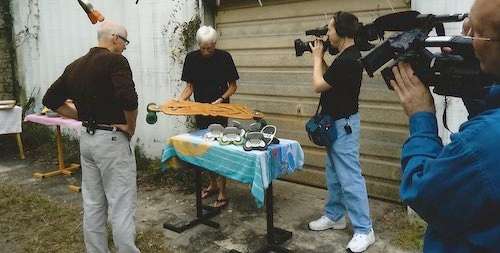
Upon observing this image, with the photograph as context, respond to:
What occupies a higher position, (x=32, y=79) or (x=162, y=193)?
(x=32, y=79)

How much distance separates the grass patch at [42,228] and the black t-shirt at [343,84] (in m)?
1.99

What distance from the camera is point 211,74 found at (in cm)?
500

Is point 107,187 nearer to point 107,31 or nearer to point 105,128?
point 105,128

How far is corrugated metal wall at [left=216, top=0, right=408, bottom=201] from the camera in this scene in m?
4.90

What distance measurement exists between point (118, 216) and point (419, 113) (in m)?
2.71

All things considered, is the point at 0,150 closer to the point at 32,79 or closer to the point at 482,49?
the point at 32,79

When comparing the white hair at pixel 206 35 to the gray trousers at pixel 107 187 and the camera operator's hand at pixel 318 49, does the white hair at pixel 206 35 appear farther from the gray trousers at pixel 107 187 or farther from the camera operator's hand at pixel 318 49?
the gray trousers at pixel 107 187

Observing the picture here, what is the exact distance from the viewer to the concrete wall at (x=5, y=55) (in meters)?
9.32

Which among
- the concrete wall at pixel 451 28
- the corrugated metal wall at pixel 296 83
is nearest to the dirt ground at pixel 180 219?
the corrugated metal wall at pixel 296 83

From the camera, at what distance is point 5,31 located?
9.34m

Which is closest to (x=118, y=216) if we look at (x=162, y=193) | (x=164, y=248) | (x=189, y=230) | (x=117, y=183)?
(x=117, y=183)

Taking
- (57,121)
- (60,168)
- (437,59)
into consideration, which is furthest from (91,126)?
(60,168)

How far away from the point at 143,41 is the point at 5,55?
14.4ft

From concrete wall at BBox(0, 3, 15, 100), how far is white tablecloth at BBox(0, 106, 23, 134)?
1973 millimetres
